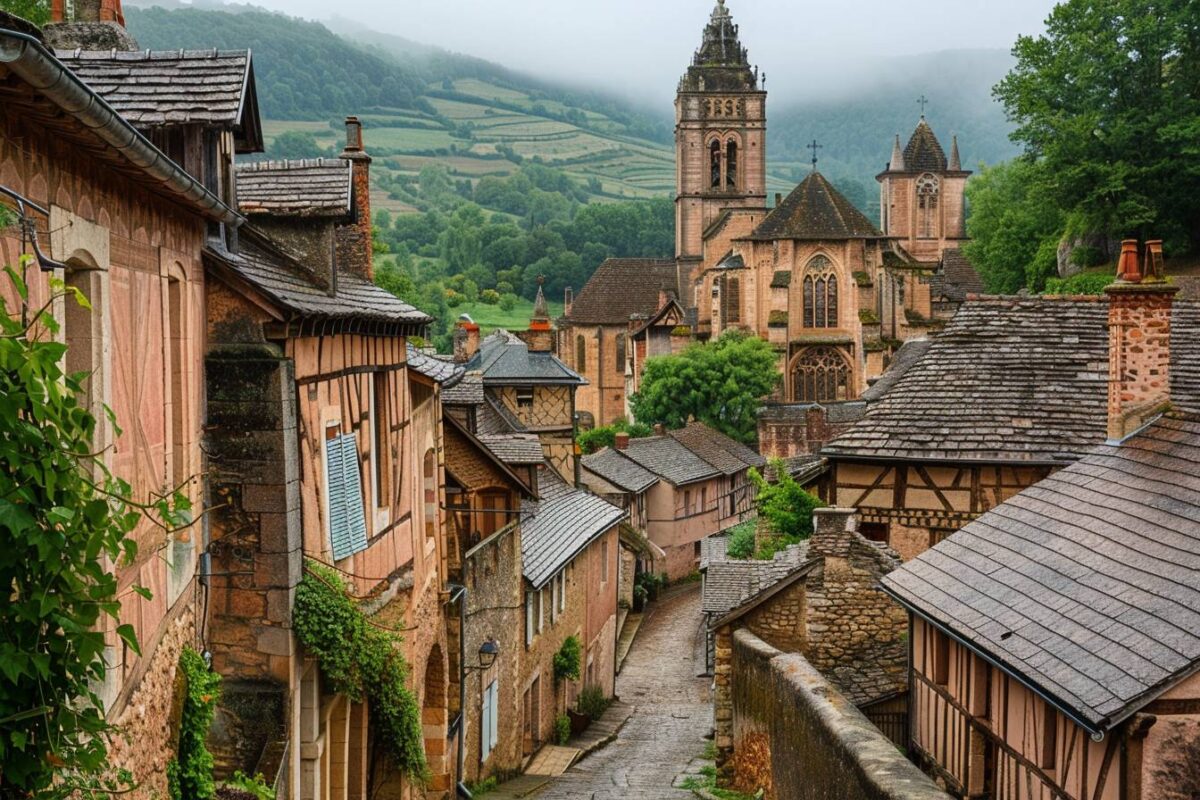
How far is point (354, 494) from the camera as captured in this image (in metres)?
12.7

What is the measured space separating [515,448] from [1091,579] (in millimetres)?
15308

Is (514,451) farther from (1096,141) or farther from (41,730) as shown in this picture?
(1096,141)

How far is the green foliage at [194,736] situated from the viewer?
29.6ft

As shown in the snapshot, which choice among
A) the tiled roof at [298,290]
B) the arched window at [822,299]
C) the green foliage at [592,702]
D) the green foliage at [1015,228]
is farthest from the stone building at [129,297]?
the arched window at [822,299]

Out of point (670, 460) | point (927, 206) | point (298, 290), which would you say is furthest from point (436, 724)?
point (927, 206)

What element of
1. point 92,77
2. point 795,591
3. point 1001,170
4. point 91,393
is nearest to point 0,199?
point 91,393

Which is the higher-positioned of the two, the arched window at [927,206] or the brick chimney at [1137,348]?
the arched window at [927,206]

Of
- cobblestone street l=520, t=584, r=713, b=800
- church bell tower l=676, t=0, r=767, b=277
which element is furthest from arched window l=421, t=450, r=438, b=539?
church bell tower l=676, t=0, r=767, b=277

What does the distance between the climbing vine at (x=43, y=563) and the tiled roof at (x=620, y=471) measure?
4441cm

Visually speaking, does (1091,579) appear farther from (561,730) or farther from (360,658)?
(561,730)

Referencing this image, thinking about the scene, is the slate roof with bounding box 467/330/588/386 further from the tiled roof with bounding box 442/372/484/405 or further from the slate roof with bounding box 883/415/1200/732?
the slate roof with bounding box 883/415/1200/732

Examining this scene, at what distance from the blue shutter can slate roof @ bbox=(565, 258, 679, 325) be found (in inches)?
3019

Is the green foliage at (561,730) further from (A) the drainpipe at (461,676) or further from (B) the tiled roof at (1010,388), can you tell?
(B) the tiled roof at (1010,388)

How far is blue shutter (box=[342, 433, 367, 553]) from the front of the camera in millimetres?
12513
